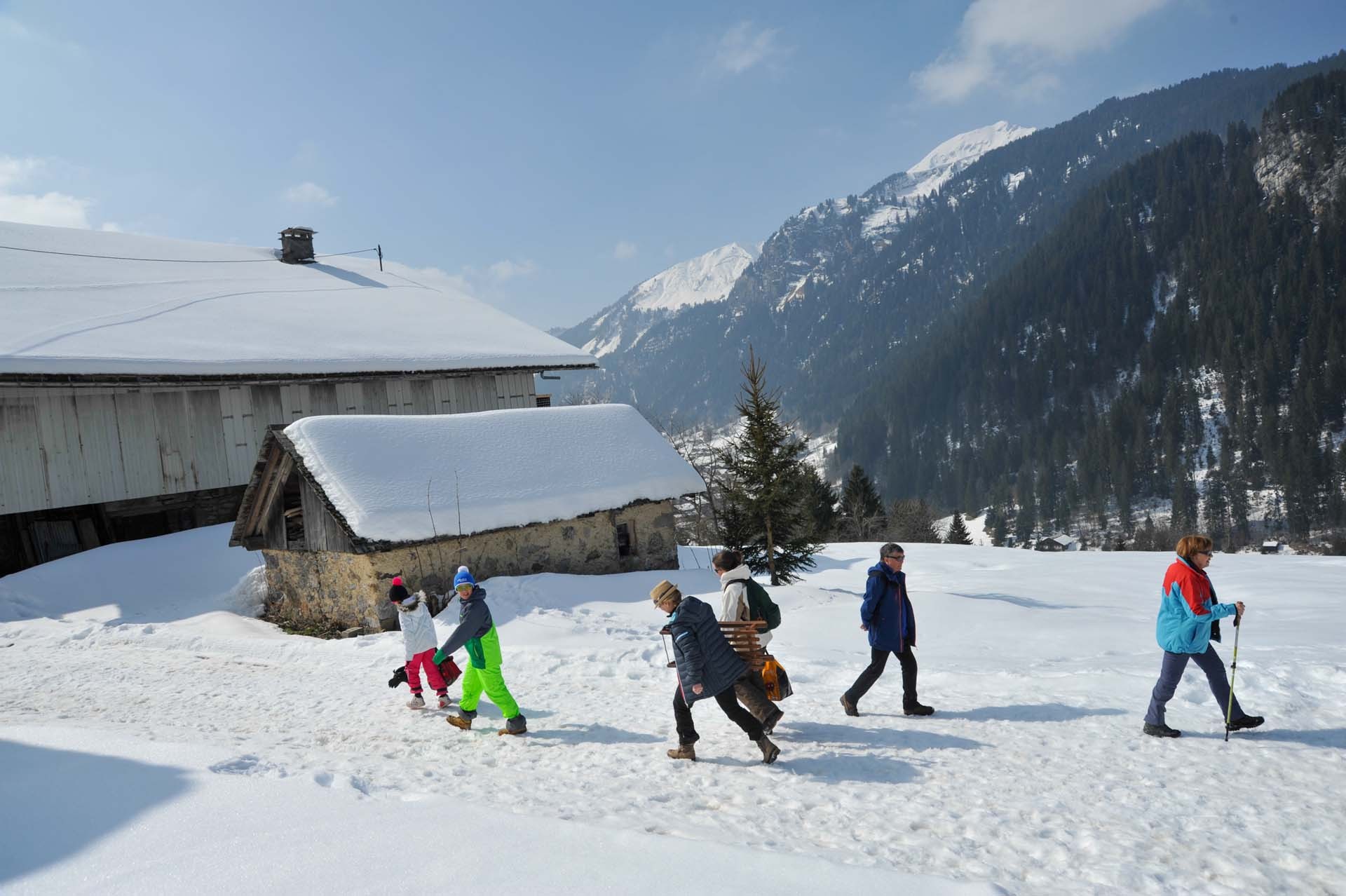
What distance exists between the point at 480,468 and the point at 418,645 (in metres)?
6.07

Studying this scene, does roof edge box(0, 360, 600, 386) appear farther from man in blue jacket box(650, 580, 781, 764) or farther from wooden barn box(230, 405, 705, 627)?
man in blue jacket box(650, 580, 781, 764)

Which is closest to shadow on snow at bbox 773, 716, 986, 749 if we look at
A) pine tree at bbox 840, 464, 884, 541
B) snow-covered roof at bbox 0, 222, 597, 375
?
snow-covered roof at bbox 0, 222, 597, 375

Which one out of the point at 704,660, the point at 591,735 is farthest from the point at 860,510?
the point at 704,660

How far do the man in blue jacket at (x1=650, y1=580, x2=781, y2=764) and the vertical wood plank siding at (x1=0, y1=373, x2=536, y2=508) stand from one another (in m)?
17.7

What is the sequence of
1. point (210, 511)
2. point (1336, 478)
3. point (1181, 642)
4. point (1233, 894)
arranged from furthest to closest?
point (1336, 478)
point (210, 511)
point (1181, 642)
point (1233, 894)

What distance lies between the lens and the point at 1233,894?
12.9 ft

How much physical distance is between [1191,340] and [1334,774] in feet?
578

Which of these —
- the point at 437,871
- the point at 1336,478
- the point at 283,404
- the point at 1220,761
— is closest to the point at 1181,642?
the point at 1220,761

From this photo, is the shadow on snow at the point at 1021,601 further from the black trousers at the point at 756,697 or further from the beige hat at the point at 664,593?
the beige hat at the point at 664,593

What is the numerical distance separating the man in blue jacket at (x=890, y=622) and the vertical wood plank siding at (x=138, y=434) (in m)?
18.2

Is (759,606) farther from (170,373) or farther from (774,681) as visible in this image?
(170,373)

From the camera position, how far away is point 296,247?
3250 centimetres

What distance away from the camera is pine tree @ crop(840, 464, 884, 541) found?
175 feet

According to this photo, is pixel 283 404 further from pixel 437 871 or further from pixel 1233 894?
pixel 1233 894
